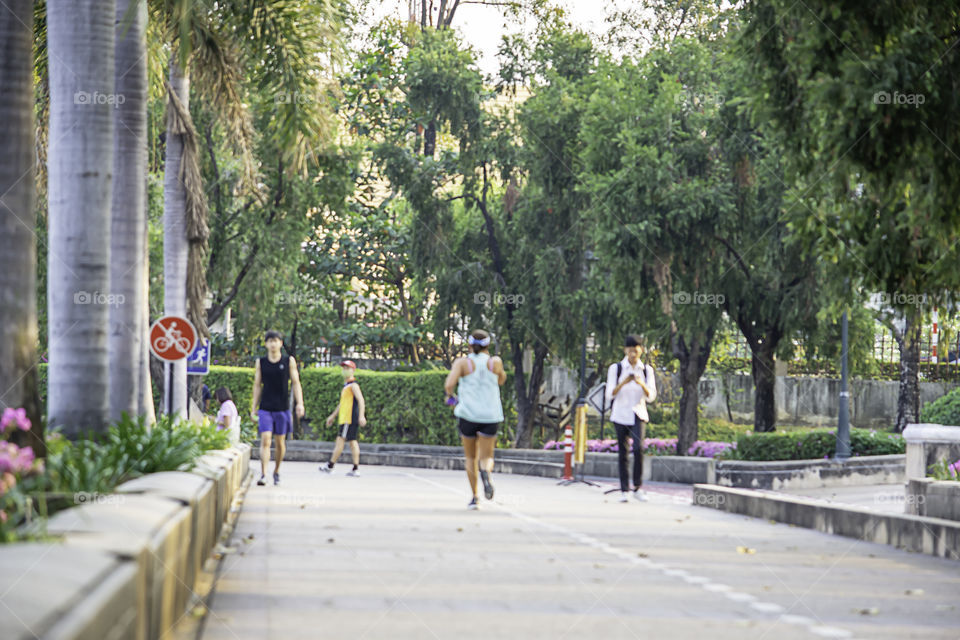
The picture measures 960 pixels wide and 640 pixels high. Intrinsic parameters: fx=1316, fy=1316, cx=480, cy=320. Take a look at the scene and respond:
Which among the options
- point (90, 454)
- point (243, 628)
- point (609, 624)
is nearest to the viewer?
point (243, 628)

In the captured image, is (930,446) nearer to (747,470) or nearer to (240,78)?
(747,470)

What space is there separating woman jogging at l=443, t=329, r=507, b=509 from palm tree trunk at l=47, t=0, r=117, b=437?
4.39 metres

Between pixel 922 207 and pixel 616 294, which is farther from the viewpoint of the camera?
pixel 616 294

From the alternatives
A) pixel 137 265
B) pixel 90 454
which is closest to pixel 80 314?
pixel 90 454

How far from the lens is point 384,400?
3697 cm

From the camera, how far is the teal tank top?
14.4m

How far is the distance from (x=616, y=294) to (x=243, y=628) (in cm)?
1975

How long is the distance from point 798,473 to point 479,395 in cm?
952

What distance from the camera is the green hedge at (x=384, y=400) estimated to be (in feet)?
119

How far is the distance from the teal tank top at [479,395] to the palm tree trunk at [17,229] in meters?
6.37

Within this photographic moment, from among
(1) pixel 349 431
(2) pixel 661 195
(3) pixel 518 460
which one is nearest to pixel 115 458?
(1) pixel 349 431

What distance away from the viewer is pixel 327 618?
672 centimetres

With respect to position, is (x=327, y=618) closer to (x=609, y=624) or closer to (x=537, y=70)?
(x=609, y=624)

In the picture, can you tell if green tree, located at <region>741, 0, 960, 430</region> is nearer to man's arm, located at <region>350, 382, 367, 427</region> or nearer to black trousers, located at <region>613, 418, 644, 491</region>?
black trousers, located at <region>613, 418, 644, 491</region>
